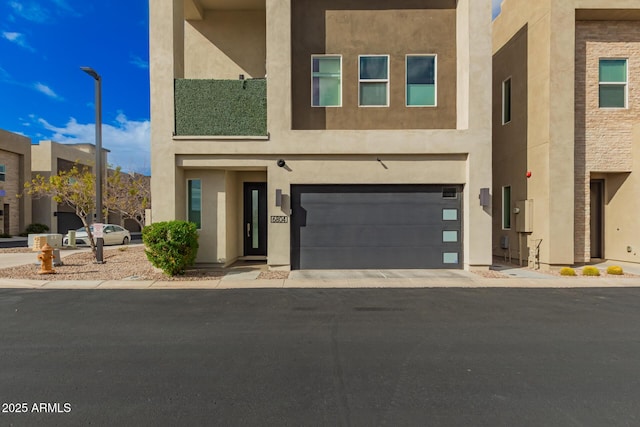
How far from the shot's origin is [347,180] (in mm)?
10359

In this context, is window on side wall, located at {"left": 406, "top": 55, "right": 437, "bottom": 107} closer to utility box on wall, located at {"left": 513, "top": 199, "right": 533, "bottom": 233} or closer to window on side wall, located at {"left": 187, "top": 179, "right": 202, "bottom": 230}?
utility box on wall, located at {"left": 513, "top": 199, "right": 533, "bottom": 233}

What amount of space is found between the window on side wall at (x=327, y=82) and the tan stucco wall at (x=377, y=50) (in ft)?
0.57

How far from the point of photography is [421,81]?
10.7 m

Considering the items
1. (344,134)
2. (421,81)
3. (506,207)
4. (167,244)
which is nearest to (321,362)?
(167,244)

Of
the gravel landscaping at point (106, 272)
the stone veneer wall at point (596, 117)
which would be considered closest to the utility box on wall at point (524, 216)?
the stone veneer wall at point (596, 117)

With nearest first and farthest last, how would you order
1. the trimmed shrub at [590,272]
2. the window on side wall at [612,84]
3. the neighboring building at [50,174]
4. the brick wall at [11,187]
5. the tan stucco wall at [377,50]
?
the trimmed shrub at [590,272]
the tan stucco wall at [377,50]
the window on side wall at [612,84]
the brick wall at [11,187]
the neighboring building at [50,174]

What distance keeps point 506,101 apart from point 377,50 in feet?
19.1

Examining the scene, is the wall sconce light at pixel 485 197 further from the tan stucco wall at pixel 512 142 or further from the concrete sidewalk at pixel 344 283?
the tan stucco wall at pixel 512 142

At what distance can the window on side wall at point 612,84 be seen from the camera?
11.0 meters

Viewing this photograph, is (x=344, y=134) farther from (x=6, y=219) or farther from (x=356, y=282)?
(x=6, y=219)

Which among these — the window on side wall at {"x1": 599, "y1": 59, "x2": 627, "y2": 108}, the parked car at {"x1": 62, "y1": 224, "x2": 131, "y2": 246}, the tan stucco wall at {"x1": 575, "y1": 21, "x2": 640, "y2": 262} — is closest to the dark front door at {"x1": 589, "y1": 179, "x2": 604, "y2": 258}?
the tan stucco wall at {"x1": 575, "y1": 21, "x2": 640, "y2": 262}

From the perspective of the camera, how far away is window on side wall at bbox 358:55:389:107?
10625 millimetres

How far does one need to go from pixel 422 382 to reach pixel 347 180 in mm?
7276

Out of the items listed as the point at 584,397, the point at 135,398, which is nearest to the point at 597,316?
the point at 584,397
